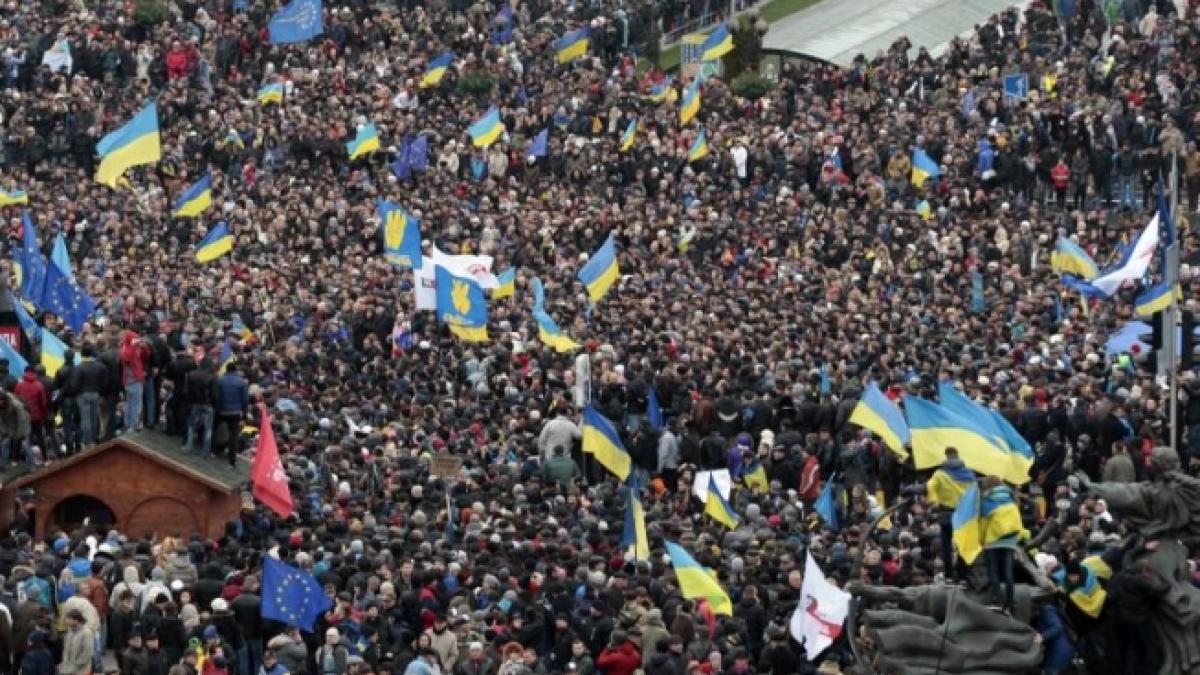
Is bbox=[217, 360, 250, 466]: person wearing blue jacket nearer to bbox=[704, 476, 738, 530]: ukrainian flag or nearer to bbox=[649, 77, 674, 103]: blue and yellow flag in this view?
bbox=[704, 476, 738, 530]: ukrainian flag

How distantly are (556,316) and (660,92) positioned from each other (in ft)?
49.6

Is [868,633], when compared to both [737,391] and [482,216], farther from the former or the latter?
[482,216]

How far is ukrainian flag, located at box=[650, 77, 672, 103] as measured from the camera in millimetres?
78125

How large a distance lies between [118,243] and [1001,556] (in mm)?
31206

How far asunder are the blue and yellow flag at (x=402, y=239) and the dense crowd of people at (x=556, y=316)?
88 centimetres

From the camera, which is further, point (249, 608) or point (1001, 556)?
point (249, 608)

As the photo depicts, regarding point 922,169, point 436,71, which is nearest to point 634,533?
point 922,169

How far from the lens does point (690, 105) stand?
7650 centimetres

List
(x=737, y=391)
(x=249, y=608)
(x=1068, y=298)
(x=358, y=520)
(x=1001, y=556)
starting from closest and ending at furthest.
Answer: (x=1001, y=556), (x=249, y=608), (x=358, y=520), (x=737, y=391), (x=1068, y=298)

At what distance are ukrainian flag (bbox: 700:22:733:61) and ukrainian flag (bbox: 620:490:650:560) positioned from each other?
3136cm

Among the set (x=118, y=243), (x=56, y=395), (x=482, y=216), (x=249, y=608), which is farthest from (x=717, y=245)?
(x=249, y=608)

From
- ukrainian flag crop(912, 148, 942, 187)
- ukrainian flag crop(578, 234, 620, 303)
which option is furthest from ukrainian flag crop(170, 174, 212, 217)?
ukrainian flag crop(912, 148, 942, 187)

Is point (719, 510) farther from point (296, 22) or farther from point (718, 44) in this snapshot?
point (296, 22)

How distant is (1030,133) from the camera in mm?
72875
